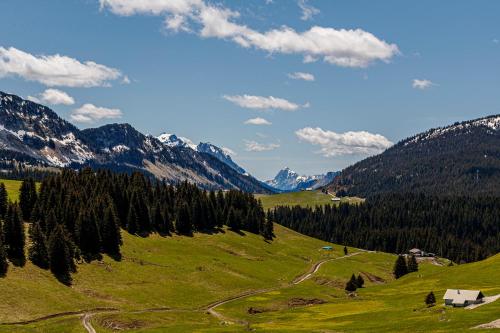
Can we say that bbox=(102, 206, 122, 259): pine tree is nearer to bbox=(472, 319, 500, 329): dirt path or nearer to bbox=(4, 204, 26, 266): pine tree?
bbox=(4, 204, 26, 266): pine tree

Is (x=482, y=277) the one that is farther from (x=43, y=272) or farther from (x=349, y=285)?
(x=43, y=272)

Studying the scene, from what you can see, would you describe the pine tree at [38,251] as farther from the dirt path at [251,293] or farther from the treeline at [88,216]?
the dirt path at [251,293]

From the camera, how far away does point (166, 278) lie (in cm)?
12075

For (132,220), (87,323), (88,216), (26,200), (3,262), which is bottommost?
(87,323)

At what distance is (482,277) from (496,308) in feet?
170

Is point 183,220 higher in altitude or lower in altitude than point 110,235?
higher

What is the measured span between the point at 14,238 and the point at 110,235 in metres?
27.0

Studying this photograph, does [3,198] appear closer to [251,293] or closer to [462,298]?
[251,293]

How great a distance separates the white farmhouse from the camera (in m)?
83.1

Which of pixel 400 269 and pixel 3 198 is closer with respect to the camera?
pixel 3 198

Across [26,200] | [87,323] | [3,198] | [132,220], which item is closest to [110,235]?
[26,200]

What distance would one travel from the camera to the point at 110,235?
12875 centimetres

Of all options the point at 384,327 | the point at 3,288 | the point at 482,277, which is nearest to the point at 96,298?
the point at 3,288

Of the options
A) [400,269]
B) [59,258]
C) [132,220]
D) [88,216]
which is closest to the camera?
[59,258]
